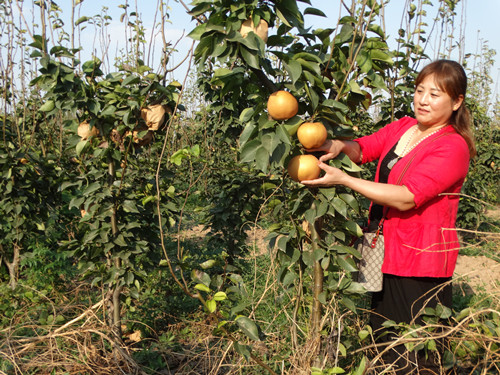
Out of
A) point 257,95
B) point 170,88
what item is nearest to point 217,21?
point 257,95

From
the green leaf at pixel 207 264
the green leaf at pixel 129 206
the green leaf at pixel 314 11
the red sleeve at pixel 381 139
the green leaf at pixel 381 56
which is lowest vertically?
the green leaf at pixel 207 264

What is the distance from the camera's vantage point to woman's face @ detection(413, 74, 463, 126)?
1.55m

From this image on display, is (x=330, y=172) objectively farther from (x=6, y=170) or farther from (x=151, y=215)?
(x=6, y=170)

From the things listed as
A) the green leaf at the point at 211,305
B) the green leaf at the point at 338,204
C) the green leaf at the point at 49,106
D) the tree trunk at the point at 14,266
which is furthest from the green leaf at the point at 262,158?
the tree trunk at the point at 14,266

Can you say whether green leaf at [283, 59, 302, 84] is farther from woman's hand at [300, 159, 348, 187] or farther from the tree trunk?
the tree trunk

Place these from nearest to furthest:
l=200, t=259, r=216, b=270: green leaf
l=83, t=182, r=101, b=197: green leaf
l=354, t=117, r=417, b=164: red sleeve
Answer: l=200, t=259, r=216, b=270: green leaf
l=354, t=117, r=417, b=164: red sleeve
l=83, t=182, r=101, b=197: green leaf

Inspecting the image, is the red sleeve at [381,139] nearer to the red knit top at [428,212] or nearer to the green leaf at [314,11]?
the red knit top at [428,212]

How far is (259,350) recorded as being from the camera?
7.16 feet

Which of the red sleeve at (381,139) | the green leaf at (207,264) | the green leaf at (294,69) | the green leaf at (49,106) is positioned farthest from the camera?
the green leaf at (49,106)

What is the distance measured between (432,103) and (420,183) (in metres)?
0.34

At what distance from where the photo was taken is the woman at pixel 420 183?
1.46m

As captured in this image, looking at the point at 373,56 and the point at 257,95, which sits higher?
the point at 373,56

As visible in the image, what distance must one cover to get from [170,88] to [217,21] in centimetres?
83

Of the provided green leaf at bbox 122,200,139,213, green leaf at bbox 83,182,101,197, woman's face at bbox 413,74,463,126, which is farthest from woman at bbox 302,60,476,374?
green leaf at bbox 83,182,101,197
